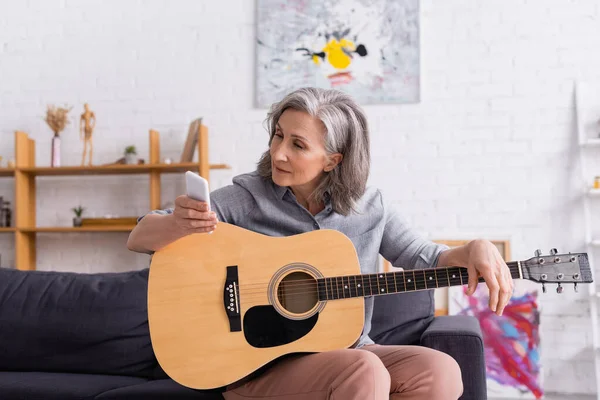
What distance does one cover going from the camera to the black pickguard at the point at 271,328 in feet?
5.47

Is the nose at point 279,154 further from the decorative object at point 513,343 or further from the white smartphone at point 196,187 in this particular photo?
the decorative object at point 513,343

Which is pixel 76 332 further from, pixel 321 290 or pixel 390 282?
pixel 390 282

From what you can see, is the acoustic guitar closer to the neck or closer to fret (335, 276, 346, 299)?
fret (335, 276, 346, 299)

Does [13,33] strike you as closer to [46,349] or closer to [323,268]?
[46,349]

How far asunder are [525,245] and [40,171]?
2836 millimetres

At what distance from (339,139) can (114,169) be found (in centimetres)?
230

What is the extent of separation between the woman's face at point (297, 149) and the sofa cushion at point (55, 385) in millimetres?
941

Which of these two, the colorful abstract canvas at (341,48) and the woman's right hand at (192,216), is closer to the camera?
the woman's right hand at (192,216)

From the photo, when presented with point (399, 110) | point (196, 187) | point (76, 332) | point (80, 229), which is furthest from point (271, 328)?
point (80, 229)

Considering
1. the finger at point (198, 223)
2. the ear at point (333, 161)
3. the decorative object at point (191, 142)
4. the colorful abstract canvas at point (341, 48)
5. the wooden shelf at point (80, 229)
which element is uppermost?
the colorful abstract canvas at point (341, 48)

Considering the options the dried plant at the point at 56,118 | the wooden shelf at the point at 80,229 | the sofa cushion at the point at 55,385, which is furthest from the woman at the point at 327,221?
the dried plant at the point at 56,118

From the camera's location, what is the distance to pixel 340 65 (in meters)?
3.81

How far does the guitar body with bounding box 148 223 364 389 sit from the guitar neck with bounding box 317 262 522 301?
0.08 feet

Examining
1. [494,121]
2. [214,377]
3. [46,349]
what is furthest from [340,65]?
[214,377]
